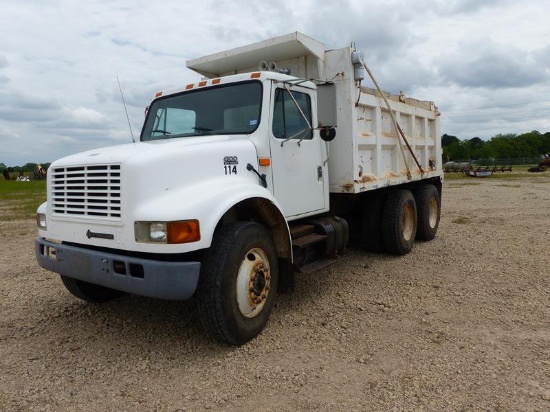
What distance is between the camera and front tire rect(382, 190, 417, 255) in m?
6.70

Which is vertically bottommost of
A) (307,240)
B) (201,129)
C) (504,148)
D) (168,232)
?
(307,240)

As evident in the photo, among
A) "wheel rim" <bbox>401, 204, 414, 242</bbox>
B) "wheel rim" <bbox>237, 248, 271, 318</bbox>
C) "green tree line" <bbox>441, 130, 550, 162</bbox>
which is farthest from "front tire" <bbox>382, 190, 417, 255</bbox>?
"green tree line" <bbox>441, 130, 550, 162</bbox>

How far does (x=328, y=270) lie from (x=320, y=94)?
2421mm

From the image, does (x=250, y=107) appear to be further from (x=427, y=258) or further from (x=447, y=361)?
(x=427, y=258)

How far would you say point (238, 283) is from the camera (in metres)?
3.68

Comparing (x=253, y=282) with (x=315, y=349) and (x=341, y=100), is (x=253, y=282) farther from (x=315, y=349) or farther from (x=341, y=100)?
(x=341, y=100)

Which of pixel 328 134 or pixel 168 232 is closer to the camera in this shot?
pixel 168 232

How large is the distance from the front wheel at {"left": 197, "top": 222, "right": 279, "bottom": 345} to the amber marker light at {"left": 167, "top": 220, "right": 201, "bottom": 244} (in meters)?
0.31

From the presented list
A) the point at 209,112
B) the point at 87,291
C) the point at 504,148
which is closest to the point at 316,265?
the point at 209,112

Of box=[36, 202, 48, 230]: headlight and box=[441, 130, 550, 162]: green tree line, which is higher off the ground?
box=[441, 130, 550, 162]: green tree line

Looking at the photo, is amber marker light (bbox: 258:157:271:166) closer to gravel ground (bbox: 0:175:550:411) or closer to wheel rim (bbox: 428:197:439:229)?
gravel ground (bbox: 0:175:550:411)

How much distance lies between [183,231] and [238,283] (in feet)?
2.43

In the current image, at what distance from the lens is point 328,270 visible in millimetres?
6195

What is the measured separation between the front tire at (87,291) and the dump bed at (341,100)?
2980 millimetres
